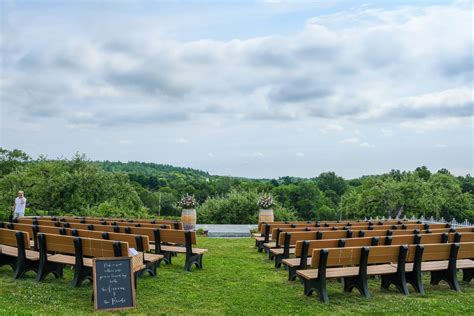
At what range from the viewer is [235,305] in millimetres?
6043

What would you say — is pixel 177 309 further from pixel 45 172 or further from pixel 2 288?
pixel 45 172

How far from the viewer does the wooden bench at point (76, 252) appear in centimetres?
657

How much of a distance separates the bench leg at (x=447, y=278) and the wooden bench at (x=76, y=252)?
16.2 ft

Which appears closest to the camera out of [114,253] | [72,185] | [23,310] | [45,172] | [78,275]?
[23,310]

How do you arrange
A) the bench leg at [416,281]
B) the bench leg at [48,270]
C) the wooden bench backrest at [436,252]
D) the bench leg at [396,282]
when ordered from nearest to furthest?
the bench leg at [396,282], the bench leg at [416,281], the wooden bench backrest at [436,252], the bench leg at [48,270]

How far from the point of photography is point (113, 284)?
579cm

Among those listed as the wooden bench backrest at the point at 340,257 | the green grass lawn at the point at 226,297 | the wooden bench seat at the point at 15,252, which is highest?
the wooden bench backrest at the point at 340,257

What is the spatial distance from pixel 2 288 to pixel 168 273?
2.81 m

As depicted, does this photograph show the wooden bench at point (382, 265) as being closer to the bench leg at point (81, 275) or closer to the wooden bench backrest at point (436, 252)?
the wooden bench backrest at point (436, 252)

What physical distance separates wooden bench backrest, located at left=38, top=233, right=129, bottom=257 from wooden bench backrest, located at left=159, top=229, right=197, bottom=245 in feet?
7.23

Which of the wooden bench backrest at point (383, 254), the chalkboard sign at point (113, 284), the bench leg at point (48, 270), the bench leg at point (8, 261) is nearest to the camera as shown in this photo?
the chalkboard sign at point (113, 284)

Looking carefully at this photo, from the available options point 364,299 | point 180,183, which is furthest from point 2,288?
point 180,183

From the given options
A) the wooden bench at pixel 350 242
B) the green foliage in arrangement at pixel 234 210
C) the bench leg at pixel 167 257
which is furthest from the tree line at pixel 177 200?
the wooden bench at pixel 350 242

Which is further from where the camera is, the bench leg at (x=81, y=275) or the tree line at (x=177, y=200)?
the tree line at (x=177, y=200)
